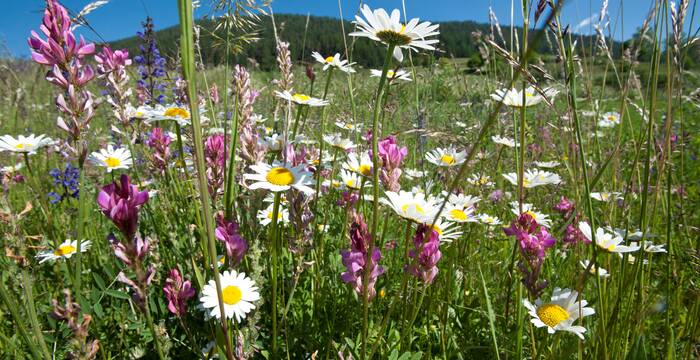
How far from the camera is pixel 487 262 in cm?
229

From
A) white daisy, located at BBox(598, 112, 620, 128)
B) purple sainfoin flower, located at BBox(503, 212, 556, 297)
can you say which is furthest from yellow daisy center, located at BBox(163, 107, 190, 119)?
white daisy, located at BBox(598, 112, 620, 128)

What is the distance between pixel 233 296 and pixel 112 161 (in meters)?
1.09

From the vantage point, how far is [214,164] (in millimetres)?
1334

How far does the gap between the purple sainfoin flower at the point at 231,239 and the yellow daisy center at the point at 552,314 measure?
0.94 m

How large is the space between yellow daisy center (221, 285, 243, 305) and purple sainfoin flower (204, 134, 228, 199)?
290 mm

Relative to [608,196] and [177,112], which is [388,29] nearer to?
Answer: [177,112]

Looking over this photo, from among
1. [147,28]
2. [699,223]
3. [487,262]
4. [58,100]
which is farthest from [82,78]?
[699,223]

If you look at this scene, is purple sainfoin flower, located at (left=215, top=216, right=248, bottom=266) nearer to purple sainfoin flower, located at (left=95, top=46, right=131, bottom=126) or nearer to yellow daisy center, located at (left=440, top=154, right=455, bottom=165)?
purple sainfoin flower, located at (left=95, top=46, right=131, bottom=126)

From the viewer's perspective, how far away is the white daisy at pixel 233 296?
1170mm

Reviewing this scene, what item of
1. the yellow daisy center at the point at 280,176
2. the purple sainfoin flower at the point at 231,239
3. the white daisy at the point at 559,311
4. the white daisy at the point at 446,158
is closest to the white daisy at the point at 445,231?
the white daisy at the point at 559,311

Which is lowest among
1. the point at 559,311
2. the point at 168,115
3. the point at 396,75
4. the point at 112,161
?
the point at 559,311

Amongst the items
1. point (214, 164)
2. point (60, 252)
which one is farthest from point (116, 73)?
point (60, 252)

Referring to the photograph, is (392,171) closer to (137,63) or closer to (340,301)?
(340,301)

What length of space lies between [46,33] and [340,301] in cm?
148
